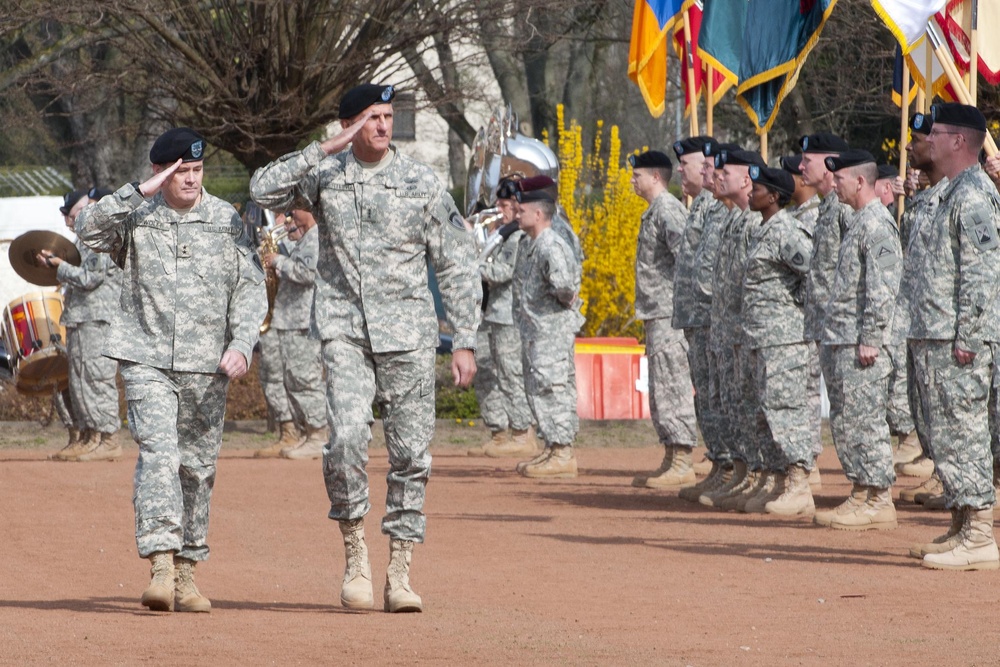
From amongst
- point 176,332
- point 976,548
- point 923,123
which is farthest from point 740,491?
point 176,332

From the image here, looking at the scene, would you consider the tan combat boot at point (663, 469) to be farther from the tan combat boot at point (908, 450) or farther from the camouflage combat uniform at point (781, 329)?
the camouflage combat uniform at point (781, 329)

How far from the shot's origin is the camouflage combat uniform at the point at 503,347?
50.2 feet

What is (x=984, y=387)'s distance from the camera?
8.52 meters

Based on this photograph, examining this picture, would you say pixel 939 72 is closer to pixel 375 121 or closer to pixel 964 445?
pixel 964 445

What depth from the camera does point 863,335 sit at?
9.73m

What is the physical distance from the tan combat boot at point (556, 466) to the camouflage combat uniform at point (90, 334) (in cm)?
380

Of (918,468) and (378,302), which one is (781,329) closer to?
(918,468)

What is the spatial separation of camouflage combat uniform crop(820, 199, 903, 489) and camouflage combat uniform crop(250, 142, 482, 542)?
318 centimetres

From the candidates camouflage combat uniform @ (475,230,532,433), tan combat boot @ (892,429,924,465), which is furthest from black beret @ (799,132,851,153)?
camouflage combat uniform @ (475,230,532,433)

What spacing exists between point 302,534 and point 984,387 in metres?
4.29

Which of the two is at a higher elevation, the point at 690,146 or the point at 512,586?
the point at 690,146

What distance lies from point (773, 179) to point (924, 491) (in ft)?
8.14

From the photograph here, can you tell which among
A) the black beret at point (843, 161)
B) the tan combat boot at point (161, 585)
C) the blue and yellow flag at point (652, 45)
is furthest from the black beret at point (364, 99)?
the blue and yellow flag at point (652, 45)

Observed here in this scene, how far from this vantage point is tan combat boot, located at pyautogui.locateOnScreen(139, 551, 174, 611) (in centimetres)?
729
